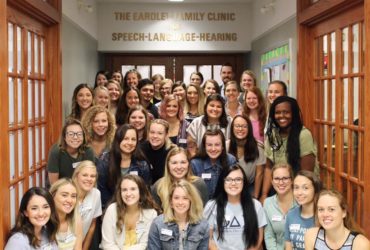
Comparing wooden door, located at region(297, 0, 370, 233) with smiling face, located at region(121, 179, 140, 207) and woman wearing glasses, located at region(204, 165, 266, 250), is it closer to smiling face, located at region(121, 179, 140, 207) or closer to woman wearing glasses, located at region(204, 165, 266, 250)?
woman wearing glasses, located at region(204, 165, 266, 250)

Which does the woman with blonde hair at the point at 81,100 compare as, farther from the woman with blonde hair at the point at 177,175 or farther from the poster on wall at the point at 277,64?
the poster on wall at the point at 277,64

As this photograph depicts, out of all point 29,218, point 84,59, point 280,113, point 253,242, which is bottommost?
point 253,242

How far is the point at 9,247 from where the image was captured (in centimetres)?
284

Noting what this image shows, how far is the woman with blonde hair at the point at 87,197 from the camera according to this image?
11.6 ft

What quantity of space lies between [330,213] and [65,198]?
1557 millimetres

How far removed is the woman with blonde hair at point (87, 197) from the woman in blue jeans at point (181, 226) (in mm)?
550

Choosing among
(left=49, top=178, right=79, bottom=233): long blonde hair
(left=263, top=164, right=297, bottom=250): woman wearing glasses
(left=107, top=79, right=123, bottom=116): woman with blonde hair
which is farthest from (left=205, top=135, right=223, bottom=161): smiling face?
(left=107, top=79, right=123, bottom=116): woman with blonde hair

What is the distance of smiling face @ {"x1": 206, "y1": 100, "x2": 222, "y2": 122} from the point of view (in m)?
4.38

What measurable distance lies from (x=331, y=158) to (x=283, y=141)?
1.43 feet

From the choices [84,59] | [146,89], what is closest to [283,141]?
[146,89]

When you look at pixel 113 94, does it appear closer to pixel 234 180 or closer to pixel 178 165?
pixel 178 165

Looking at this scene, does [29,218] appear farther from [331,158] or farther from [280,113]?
[331,158]

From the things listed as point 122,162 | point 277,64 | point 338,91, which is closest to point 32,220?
point 122,162

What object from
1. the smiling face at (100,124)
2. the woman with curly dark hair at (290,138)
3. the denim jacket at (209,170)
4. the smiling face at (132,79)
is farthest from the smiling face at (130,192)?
the smiling face at (132,79)
